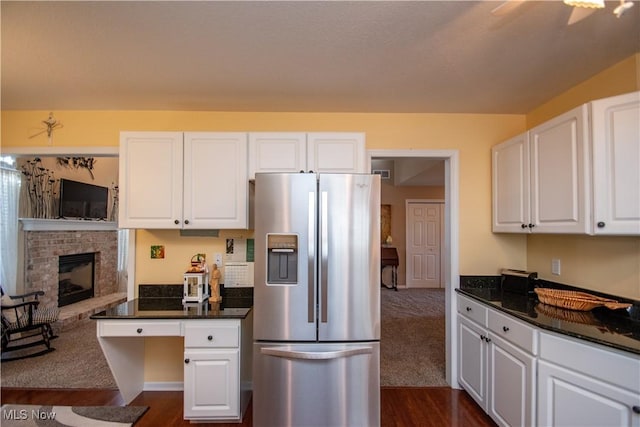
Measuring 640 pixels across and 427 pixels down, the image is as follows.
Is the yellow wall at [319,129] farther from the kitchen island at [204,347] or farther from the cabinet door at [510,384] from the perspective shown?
the cabinet door at [510,384]

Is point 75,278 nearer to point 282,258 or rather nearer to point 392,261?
point 282,258

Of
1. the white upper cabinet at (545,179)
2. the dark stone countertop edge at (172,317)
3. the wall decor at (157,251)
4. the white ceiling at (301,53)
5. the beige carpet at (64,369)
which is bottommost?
the beige carpet at (64,369)

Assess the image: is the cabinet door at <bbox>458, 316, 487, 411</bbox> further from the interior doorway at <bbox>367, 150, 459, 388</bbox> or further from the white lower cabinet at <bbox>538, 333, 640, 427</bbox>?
the white lower cabinet at <bbox>538, 333, 640, 427</bbox>

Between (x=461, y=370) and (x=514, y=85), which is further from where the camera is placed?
(x=461, y=370)

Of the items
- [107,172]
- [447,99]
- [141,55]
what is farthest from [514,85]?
[107,172]

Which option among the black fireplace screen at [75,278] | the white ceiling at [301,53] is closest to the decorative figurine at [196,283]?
the white ceiling at [301,53]

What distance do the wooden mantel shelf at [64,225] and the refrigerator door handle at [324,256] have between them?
429 cm

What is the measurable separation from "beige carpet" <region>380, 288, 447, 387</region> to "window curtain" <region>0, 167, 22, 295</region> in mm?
4558

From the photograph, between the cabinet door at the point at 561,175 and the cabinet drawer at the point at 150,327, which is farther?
the cabinet drawer at the point at 150,327

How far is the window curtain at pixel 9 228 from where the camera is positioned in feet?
11.5

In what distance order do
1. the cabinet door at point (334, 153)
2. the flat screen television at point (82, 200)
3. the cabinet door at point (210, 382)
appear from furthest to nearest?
the flat screen television at point (82, 200) → the cabinet door at point (334, 153) → the cabinet door at point (210, 382)

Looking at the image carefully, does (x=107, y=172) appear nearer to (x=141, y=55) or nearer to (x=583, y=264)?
(x=141, y=55)

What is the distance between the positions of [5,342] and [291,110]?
4.08 metres

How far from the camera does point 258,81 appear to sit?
2135mm
